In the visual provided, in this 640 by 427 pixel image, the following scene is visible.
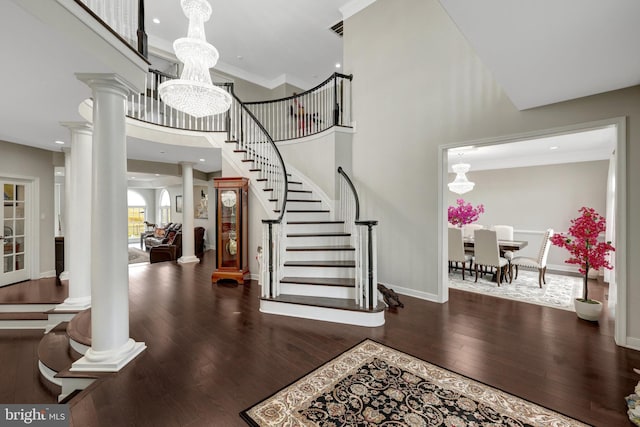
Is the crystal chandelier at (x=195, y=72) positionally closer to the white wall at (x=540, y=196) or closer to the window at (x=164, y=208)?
the white wall at (x=540, y=196)

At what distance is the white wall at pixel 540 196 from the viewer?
580cm

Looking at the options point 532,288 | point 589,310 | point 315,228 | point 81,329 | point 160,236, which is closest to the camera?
point 81,329

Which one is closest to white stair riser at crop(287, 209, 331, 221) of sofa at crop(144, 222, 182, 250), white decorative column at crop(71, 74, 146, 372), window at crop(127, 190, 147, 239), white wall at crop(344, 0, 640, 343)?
white wall at crop(344, 0, 640, 343)

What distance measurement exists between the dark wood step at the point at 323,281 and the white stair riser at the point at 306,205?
5.13ft

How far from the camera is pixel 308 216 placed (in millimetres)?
4977

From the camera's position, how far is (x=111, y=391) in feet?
6.50

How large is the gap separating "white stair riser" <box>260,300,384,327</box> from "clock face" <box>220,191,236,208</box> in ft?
7.50

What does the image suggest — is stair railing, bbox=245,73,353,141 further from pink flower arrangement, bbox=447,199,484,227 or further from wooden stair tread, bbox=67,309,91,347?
wooden stair tread, bbox=67,309,91,347

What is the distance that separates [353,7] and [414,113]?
8.92 ft

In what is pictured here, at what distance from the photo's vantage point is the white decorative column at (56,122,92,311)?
335 cm

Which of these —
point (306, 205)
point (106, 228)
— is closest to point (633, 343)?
point (306, 205)

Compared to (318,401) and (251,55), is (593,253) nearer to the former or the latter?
(318,401)

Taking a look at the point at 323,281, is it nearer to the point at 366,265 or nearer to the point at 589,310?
the point at 366,265

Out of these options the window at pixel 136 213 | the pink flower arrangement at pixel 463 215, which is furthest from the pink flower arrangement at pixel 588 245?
the window at pixel 136 213
